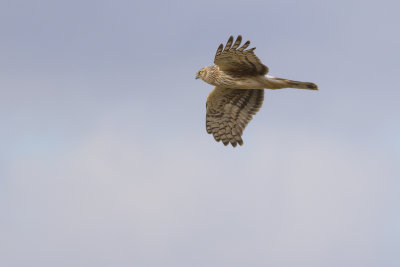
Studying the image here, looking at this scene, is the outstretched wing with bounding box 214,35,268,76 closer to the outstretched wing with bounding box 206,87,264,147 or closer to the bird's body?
the bird's body

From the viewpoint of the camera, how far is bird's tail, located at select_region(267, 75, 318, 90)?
17.5 m

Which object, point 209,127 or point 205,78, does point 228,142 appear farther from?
point 205,78

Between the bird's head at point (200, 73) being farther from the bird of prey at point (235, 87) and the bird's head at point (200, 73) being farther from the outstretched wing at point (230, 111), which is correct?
the outstretched wing at point (230, 111)

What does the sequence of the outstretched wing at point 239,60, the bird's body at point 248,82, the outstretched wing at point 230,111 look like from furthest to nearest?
the outstretched wing at point 230,111 < the bird's body at point 248,82 < the outstretched wing at point 239,60

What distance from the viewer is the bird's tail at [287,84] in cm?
1755

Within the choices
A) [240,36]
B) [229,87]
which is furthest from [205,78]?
[240,36]

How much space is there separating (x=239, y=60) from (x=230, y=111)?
248 cm

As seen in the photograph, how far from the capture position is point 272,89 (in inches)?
714

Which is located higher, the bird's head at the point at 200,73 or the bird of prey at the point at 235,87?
the bird's head at the point at 200,73

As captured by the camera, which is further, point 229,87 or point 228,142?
point 228,142

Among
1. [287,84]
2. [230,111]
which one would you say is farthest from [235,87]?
[230,111]

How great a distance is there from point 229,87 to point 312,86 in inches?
70.9

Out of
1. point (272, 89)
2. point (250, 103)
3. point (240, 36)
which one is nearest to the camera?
point (240, 36)

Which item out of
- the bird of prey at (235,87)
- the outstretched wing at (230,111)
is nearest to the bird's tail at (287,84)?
the bird of prey at (235,87)
